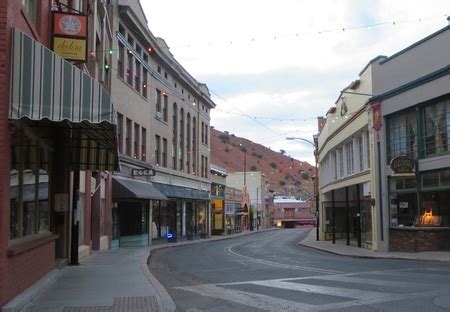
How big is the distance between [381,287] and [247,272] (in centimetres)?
504

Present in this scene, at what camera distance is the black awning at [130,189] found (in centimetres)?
2912

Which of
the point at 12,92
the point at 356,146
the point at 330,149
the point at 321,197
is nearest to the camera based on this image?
the point at 12,92

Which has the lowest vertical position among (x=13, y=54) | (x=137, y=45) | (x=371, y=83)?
(x=13, y=54)

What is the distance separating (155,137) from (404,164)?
18171 millimetres

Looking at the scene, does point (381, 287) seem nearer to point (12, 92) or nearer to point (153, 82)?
point (12, 92)

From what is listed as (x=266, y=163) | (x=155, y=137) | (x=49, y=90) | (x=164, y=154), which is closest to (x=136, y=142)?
(x=155, y=137)

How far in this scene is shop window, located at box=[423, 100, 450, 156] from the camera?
77.3ft

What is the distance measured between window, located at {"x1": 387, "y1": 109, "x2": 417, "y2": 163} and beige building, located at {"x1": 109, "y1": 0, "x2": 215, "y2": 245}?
41.4ft

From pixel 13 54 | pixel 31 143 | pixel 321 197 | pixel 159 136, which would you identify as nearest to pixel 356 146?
pixel 159 136

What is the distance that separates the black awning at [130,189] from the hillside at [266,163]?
8060 cm

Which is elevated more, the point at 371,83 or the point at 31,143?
the point at 371,83

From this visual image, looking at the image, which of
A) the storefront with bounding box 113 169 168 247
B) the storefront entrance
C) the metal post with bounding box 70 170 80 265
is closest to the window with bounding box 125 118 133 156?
the storefront with bounding box 113 169 168 247

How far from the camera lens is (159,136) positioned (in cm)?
3894

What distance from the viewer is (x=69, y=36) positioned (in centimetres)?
1413
